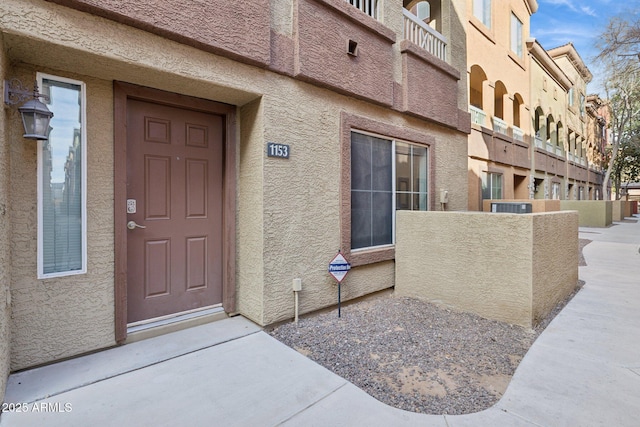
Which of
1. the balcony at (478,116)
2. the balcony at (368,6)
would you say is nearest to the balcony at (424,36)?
the balcony at (368,6)

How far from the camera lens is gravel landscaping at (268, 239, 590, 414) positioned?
270cm

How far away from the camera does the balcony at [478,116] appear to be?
1027cm

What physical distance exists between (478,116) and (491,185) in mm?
2398

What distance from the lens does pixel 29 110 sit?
2609 millimetres

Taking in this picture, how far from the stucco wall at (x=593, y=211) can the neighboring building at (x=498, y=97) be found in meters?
6.20

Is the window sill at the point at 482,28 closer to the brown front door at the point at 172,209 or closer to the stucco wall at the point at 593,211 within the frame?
the brown front door at the point at 172,209

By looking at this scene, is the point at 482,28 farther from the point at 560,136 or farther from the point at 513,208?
the point at 560,136

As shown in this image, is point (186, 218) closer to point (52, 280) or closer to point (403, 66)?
point (52, 280)

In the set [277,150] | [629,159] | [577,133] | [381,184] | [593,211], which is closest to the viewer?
[277,150]

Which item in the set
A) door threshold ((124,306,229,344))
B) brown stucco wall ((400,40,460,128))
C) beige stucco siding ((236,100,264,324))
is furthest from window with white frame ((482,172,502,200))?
door threshold ((124,306,229,344))

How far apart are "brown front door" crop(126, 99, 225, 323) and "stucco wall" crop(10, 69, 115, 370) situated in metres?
0.25

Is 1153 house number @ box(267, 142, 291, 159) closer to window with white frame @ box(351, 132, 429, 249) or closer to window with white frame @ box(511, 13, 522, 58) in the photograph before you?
window with white frame @ box(351, 132, 429, 249)

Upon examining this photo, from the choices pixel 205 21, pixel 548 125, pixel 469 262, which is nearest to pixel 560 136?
pixel 548 125

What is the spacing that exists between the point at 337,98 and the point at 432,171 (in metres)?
2.67
